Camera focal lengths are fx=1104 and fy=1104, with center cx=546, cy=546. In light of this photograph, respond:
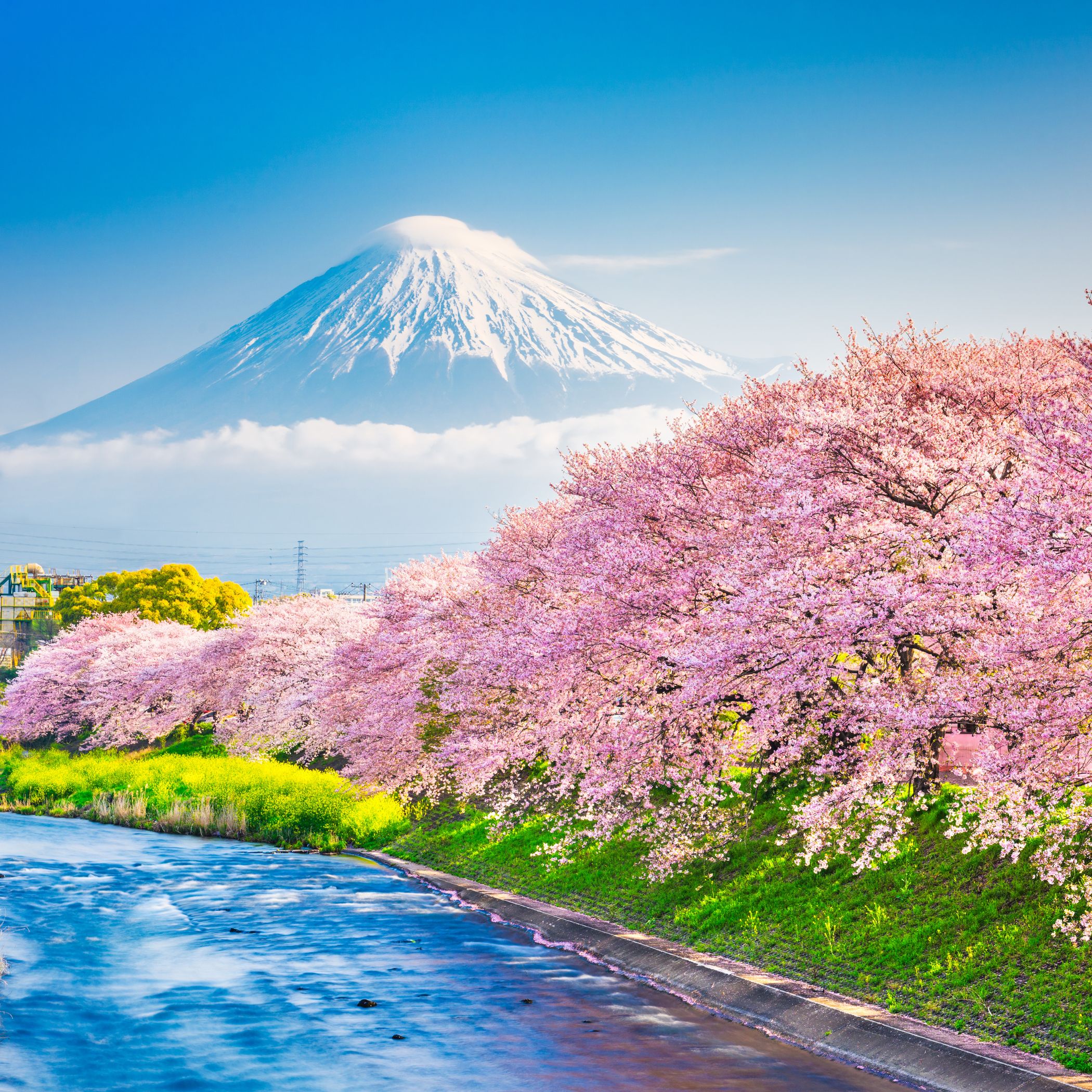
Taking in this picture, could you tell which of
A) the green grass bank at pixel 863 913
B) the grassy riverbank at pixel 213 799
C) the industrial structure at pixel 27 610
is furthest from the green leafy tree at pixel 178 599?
the green grass bank at pixel 863 913

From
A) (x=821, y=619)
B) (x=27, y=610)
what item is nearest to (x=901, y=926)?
(x=821, y=619)

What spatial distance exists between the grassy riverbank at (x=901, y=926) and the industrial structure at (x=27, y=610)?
80.4 metres

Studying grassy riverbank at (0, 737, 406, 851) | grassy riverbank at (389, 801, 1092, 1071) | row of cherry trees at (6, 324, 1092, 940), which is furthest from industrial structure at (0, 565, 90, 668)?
grassy riverbank at (389, 801, 1092, 1071)

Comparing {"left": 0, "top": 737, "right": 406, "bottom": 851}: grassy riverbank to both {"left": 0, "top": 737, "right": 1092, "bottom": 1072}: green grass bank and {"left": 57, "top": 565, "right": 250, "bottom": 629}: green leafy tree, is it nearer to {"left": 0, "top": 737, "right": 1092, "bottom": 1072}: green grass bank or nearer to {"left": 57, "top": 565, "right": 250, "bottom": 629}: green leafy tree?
{"left": 0, "top": 737, "right": 1092, "bottom": 1072}: green grass bank

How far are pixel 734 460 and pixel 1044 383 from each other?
5.66 m

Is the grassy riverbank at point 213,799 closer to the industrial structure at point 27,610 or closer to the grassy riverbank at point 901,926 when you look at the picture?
the grassy riverbank at point 901,926

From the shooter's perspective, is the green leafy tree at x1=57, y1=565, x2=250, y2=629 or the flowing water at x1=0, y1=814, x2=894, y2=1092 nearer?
the flowing water at x1=0, y1=814, x2=894, y2=1092

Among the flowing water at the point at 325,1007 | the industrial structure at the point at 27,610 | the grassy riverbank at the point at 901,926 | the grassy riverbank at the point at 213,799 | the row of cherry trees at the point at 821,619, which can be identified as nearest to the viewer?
the row of cherry trees at the point at 821,619

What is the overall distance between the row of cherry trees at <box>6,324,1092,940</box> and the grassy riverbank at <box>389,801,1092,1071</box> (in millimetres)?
595

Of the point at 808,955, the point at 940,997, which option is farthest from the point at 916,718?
the point at 808,955

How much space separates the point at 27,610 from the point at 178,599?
5175cm

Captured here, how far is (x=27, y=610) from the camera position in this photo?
391 ft

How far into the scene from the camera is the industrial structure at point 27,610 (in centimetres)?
10750

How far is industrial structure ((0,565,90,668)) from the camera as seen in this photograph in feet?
353
